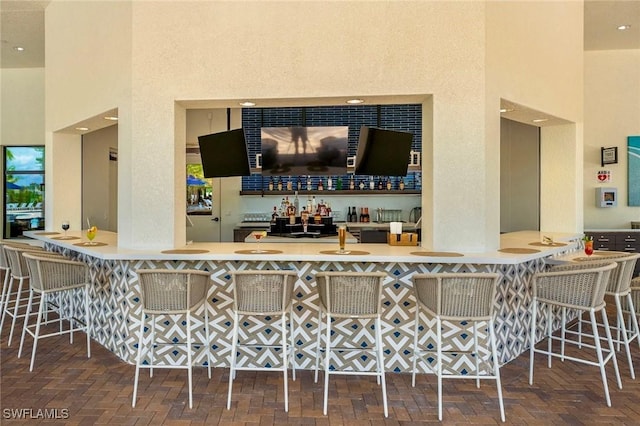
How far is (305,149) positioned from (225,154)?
1.15 metres

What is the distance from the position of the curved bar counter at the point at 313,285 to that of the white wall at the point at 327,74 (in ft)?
0.97

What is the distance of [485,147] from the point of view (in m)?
3.73

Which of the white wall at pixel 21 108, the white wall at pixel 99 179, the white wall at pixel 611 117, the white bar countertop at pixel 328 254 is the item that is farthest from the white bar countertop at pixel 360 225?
the white wall at pixel 21 108

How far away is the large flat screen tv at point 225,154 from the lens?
424 cm

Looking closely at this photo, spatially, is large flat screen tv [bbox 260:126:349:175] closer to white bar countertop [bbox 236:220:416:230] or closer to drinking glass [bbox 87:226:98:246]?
drinking glass [bbox 87:226:98:246]

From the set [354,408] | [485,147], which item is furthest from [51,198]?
[485,147]

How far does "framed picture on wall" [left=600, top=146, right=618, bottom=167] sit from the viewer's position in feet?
24.6

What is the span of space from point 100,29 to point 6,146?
5.13m

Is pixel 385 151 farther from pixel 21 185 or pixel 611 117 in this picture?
pixel 21 185

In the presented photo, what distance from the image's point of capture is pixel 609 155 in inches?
297

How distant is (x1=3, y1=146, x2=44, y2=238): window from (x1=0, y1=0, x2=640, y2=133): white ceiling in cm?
162

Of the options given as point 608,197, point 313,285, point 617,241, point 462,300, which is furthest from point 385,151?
point 608,197

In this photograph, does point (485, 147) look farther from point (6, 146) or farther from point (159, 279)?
point (6, 146)

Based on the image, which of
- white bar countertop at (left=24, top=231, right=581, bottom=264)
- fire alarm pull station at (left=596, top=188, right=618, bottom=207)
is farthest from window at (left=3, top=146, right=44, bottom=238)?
fire alarm pull station at (left=596, top=188, right=618, bottom=207)
